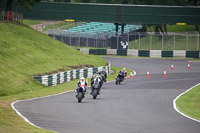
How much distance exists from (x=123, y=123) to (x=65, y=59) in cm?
2926

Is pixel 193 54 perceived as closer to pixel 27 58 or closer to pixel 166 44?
pixel 166 44

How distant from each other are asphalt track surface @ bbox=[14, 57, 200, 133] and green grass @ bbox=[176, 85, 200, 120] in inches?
22.1

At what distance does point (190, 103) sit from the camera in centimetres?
2673

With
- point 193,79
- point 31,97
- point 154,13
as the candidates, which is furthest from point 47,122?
point 154,13

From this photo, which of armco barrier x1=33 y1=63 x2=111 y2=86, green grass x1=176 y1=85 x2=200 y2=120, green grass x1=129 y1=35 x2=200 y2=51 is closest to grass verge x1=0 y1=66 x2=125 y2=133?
armco barrier x1=33 y1=63 x2=111 y2=86

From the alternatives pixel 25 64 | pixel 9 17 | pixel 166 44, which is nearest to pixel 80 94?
pixel 25 64

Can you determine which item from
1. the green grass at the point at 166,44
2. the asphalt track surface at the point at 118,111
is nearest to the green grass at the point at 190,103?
the asphalt track surface at the point at 118,111

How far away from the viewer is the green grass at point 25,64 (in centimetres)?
1966

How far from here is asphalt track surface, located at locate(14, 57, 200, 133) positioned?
17422mm

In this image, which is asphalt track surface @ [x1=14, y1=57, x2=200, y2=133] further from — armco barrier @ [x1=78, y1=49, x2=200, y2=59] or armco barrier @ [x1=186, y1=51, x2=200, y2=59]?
armco barrier @ [x1=78, y1=49, x2=200, y2=59]

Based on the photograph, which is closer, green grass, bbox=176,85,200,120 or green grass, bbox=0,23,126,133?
green grass, bbox=0,23,126,133

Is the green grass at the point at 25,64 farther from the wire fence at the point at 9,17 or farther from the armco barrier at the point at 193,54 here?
the armco barrier at the point at 193,54

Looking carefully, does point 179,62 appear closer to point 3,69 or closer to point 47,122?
point 3,69

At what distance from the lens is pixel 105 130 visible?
54.5 ft
